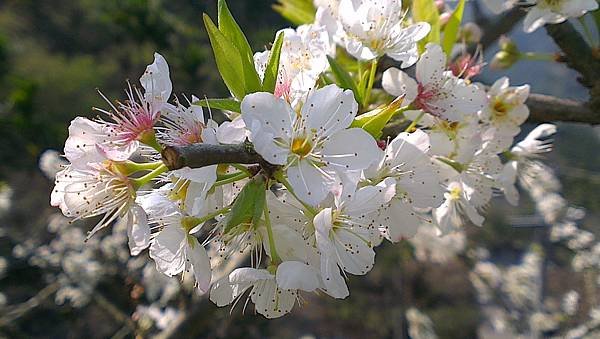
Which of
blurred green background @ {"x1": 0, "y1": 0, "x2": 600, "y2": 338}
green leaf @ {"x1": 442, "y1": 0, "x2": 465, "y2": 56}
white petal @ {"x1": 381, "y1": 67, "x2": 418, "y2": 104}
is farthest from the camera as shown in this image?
blurred green background @ {"x1": 0, "y1": 0, "x2": 600, "y2": 338}

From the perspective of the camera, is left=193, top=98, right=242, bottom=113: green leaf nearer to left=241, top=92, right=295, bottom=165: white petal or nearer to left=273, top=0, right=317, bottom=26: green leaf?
left=241, top=92, right=295, bottom=165: white petal

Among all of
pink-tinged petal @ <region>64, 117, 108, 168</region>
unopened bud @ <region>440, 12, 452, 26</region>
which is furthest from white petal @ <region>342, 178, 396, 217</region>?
unopened bud @ <region>440, 12, 452, 26</region>

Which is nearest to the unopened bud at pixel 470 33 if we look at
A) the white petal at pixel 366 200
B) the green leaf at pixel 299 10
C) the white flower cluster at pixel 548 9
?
the white flower cluster at pixel 548 9

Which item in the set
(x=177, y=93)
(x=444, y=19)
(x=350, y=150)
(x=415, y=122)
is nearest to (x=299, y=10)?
(x=444, y=19)

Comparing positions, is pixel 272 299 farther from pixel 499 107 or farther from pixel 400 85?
pixel 499 107

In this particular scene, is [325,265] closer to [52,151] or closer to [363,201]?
[363,201]

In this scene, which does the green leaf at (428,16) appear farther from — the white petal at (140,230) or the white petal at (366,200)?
the white petal at (140,230)

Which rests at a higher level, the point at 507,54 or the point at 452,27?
the point at 452,27

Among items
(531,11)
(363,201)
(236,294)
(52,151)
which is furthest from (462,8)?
(52,151)
